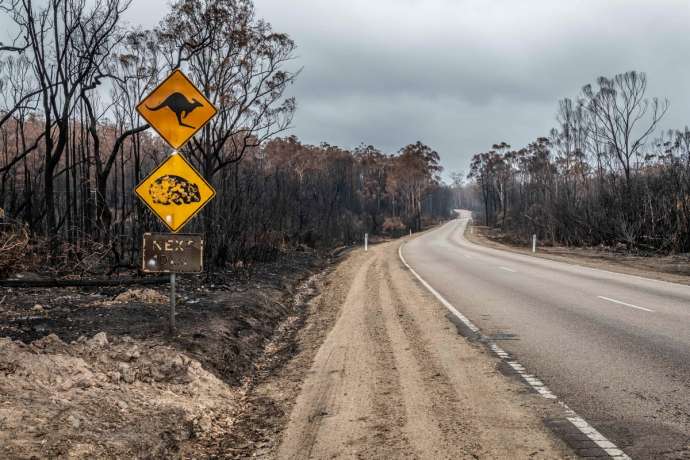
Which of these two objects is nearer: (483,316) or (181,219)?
(181,219)

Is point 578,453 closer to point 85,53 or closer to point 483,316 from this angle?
point 483,316

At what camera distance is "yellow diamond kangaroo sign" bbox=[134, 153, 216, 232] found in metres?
6.55

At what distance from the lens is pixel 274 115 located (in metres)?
20.5

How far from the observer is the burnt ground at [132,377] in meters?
3.79

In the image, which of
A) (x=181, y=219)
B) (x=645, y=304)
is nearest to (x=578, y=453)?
(x=181, y=219)

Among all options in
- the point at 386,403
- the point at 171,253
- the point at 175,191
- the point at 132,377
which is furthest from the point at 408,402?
the point at 175,191

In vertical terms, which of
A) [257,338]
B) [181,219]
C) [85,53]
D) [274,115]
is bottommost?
[257,338]

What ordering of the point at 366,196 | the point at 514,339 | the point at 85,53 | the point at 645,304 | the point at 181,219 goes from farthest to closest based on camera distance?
1. the point at 366,196
2. the point at 85,53
3. the point at 645,304
4. the point at 514,339
5. the point at 181,219

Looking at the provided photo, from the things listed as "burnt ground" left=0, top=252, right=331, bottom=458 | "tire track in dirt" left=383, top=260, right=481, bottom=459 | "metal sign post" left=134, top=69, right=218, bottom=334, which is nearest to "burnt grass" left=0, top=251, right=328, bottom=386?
"burnt ground" left=0, top=252, right=331, bottom=458

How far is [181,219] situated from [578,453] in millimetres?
5199

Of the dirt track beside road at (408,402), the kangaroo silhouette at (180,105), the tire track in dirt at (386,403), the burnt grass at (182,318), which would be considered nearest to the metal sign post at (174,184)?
the kangaroo silhouette at (180,105)

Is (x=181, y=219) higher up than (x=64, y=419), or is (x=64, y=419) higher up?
(x=181, y=219)

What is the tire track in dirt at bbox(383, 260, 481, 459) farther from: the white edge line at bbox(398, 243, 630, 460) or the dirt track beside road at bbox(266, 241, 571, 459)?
the white edge line at bbox(398, 243, 630, 460)

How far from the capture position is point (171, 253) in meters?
6.70
